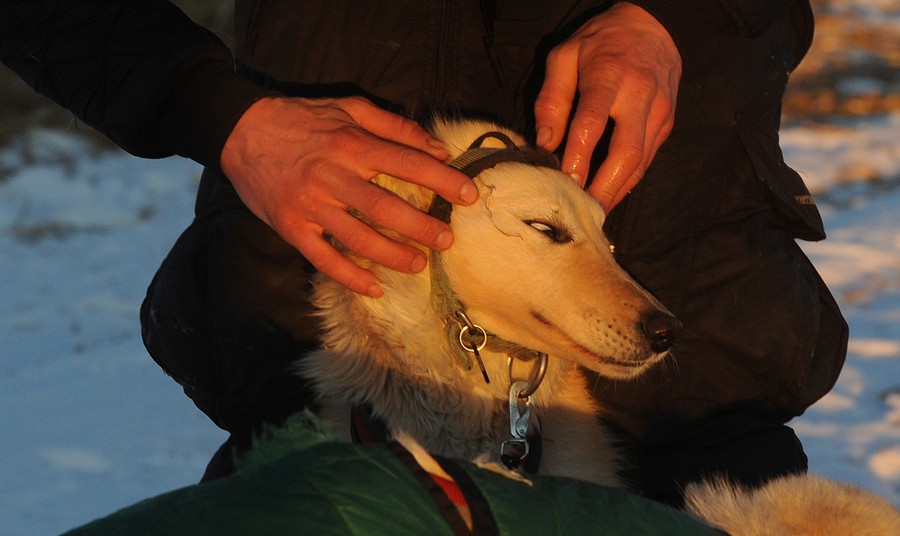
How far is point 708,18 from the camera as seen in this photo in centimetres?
248

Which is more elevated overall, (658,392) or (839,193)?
(658,392)

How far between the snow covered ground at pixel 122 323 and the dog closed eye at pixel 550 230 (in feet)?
7.08

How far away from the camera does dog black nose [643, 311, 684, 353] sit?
7.17ft

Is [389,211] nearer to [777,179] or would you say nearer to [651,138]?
[651,138]

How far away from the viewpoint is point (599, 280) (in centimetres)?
223

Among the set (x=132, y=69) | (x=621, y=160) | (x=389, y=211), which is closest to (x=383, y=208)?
(x=389, y=211)

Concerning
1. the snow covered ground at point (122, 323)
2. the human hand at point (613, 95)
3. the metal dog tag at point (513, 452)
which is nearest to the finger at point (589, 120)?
the human hand at point (613, 95)

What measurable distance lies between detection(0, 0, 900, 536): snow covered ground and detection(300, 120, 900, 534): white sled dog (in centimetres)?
185

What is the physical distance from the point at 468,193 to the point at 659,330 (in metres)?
0.46

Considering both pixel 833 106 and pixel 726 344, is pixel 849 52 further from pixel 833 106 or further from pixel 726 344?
pixel 726 344

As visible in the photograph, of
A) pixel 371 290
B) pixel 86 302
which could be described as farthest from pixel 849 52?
pixel 371 290

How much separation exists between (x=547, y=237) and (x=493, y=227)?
107 millimetres

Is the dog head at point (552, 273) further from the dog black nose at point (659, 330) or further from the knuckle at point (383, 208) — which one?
the knuckle at point (383, 208)

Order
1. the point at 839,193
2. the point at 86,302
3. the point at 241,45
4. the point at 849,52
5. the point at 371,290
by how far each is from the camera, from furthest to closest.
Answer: the point at 849,52 < the point at 839,193 < the point at 86,302 < the point at 241,45 < the point at 371,290
